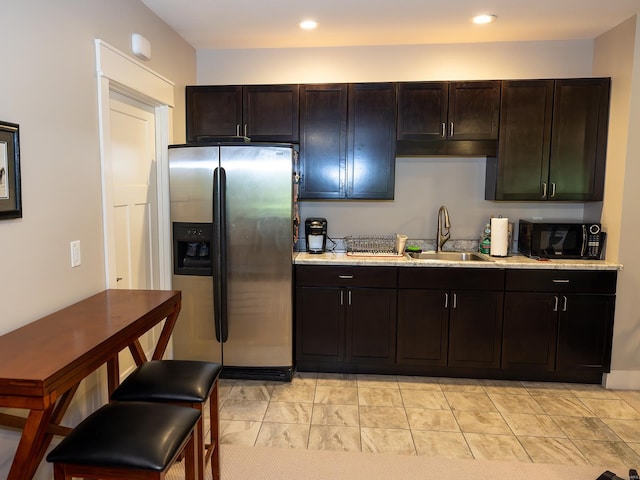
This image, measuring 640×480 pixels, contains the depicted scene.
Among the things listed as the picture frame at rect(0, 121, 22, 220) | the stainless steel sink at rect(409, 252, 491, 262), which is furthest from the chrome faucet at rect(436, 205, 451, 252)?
the picture frame at rect(0, 121, 22, 220)

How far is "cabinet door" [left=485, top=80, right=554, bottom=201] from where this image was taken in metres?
3.47

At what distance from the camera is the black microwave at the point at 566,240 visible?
3.44 meters

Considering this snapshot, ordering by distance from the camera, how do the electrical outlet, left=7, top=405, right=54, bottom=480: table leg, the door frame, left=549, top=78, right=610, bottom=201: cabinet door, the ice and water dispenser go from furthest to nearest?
1. left=549, top=78, right=610, bottom=201: cabinet door
2. the ice and water dispenser
3. the door frame
4. the electrical outlet
5. left=7, top=405, right=54, bottom=480: table leg

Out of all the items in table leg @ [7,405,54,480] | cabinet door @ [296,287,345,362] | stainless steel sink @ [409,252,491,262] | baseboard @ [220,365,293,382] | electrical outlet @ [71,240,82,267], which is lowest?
baseboard @ [220,365,293,382]

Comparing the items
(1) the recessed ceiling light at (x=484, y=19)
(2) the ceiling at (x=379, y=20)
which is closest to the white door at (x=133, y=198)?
(2) the ceiling at (x=379, y=20)

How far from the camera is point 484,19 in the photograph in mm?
3148

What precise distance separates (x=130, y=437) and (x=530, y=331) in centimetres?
294

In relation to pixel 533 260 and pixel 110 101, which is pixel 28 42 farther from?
pixel 533 260

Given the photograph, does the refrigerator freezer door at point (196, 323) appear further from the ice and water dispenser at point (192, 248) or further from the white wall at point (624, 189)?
the white wall at point (624, 189)

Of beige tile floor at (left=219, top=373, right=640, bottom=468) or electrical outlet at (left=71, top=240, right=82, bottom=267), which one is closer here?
electrical outlet at (left=71, top=240, right=82, bottom=267)

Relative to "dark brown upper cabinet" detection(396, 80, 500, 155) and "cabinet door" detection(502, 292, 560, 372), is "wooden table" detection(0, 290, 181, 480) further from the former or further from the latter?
"cabinet door" detection(502, 292, 560, 372)

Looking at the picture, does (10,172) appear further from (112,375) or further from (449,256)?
(449,256)

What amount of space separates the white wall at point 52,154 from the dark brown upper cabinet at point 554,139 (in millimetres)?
2823

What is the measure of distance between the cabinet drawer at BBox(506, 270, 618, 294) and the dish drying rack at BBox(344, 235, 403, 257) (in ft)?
2.99
